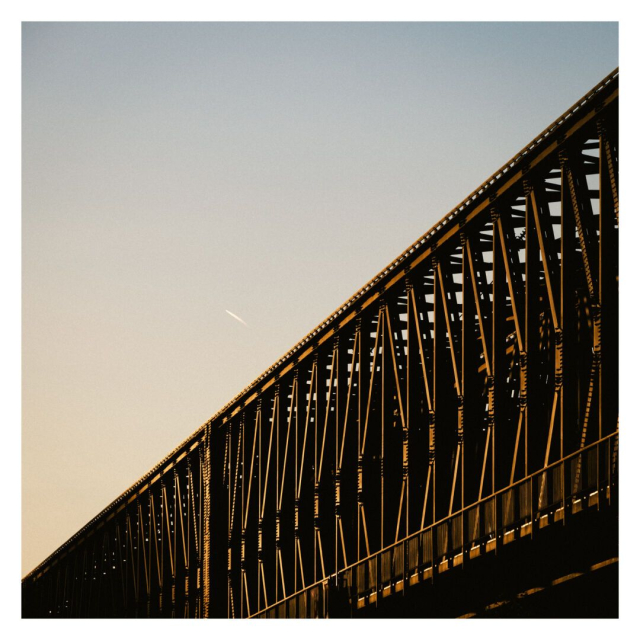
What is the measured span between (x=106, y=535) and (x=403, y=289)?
5278 cm

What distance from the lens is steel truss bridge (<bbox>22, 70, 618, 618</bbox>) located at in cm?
3938

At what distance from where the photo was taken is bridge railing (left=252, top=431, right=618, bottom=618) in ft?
119

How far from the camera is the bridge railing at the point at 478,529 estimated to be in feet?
119

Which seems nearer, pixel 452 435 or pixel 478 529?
pixel 478 529

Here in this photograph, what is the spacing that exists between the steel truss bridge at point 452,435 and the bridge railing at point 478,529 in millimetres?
77

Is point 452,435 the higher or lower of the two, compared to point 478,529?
higher

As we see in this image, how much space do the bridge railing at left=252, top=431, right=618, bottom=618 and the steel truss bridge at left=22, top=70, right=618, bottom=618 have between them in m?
0.08

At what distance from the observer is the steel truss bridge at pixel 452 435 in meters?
39.4

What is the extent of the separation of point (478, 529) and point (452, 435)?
1021 cm

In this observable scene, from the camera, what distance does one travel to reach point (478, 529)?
42906 mm

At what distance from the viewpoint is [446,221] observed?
50125 millimetres

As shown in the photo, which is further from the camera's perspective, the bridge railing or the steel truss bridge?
the steel truss bridge

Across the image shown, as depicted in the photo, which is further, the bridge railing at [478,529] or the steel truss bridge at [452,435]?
the steel truss bridge at [452,435]
